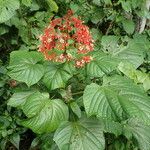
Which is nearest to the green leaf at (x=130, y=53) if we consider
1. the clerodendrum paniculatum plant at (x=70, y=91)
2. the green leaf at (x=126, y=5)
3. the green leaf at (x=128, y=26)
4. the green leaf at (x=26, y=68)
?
the clerodendrum paniculatum plant at (x=70, y=91)

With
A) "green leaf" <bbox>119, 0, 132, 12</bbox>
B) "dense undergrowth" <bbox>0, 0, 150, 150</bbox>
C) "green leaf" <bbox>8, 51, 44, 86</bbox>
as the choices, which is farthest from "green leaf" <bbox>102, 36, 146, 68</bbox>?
"green leaf" <bbox>119, 0, 132, 12</bbox>

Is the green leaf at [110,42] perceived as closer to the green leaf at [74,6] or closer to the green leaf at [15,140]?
the green leaf at [74,6]

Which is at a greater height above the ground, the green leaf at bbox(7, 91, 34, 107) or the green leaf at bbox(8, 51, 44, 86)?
the green leaf at bbox(8, 51, 44, 86)

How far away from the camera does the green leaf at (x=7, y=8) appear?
296 centimetres

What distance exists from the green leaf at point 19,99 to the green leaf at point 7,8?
2.77ft

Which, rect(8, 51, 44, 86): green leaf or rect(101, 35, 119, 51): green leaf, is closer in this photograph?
rect(8, 51, 44, 86): green leaf

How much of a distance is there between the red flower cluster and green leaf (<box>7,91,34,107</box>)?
0.30 meters

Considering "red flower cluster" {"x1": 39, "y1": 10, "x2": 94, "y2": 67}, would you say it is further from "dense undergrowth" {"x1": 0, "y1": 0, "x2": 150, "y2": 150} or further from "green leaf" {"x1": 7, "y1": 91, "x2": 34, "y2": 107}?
"green leaf" {"x1": 7, "y1": 91, "x2": 34, "y2": 107}

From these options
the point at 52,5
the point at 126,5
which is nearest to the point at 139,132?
the point at 126,5

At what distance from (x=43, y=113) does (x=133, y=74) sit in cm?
75

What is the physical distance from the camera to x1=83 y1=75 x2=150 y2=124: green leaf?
78.7 inches

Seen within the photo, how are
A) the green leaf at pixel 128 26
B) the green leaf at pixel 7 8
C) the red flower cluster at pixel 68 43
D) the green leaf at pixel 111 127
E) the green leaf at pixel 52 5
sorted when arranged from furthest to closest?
the green leaf at pixel 128 26 < the green leaf at pixel 52 5 < the green leaf at pixel 7 8 < the green leaf at pixel 111 127 < the red flower cluster at pixel 68 43

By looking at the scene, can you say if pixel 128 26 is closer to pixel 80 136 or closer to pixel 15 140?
pixel 15 140

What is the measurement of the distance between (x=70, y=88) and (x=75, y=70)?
0.61 ft
